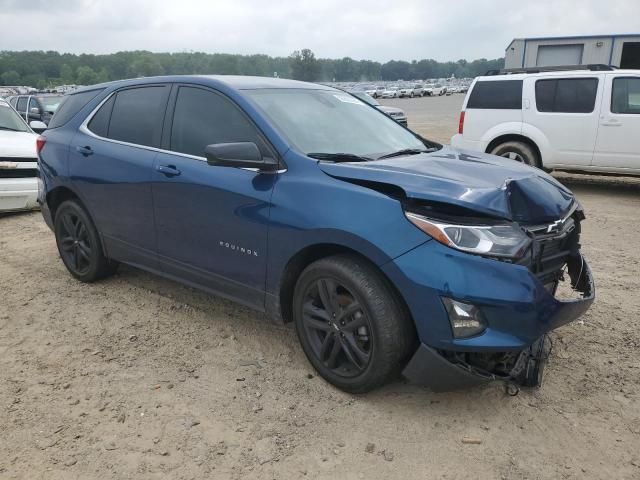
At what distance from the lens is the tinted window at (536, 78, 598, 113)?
846 centimetres

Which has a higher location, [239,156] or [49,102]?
[49,102]

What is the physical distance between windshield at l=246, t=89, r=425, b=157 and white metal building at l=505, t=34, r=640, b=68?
778 inches

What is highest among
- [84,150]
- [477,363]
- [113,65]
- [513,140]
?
[113,65]

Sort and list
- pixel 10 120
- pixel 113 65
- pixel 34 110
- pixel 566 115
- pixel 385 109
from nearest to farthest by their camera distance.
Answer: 1. pixel 566 115
2. pixel 10 120
3. pixel 34 110
4. pixel 385 109
5. pixel 113 65

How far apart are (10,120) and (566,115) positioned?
8.86 metres

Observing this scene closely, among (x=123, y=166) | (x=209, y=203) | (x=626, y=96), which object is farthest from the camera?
(x=626, y=96)

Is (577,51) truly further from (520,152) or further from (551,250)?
(551,250)

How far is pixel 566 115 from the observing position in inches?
338

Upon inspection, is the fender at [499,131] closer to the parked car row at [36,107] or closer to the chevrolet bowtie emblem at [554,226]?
the chevrolet bowtie emblem at [554,226]

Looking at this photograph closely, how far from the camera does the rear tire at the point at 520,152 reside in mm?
8891

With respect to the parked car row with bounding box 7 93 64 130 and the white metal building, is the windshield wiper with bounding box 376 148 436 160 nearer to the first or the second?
the parked car row with bounding box 7 93 64 130

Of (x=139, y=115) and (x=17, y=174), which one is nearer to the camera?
(x=139, y=115)

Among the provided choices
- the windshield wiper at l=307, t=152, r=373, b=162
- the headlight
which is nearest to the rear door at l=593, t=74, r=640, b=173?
the windshield wiper at l=307, t=152, r=373, b=162

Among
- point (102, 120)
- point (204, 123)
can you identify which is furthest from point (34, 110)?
point (204, 123)
